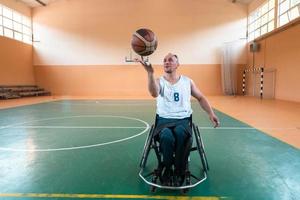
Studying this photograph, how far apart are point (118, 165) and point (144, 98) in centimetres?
1215

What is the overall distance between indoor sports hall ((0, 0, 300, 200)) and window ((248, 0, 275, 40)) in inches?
2.3

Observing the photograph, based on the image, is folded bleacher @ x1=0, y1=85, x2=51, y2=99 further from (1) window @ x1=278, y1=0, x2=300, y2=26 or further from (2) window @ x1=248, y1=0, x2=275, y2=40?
(1) window @ x1=278, y1=0, x2=300, y2=26

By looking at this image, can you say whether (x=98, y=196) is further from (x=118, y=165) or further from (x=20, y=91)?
(x=20, y=91)

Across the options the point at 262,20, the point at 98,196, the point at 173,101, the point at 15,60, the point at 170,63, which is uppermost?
the point at 262,20

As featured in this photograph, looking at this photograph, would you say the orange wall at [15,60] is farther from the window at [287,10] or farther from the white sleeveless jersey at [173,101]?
the white sleeveless jersey at [173,101]

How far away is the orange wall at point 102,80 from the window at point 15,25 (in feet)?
7.50

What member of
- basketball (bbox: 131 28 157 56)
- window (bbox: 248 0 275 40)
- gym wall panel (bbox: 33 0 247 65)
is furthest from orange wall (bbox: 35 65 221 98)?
basketball (bbox: 131 28 157 56)

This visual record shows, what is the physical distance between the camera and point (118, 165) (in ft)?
10.3

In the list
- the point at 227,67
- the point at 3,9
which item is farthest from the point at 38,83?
the point at 227,67

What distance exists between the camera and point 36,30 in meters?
18.4

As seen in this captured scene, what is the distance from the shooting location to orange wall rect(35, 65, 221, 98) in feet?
58.5

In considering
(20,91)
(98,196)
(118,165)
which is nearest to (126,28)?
(20,91)

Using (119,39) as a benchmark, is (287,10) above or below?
above

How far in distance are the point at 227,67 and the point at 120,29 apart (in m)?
7.36
